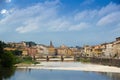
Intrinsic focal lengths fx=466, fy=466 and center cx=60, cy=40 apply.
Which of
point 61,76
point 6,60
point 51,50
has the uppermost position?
point 51,50

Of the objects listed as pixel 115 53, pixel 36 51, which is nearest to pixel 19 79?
pixel 115 53

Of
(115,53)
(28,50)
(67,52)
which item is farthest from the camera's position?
(67,52)

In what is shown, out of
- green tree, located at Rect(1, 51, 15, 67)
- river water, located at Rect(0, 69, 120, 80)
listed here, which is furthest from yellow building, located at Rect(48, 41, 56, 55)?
river water, located at Rect(0, 69, 120, 80)

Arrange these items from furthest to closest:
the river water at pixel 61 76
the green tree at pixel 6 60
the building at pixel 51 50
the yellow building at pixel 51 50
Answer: the building at pixel 51 50
the yellow building at pixel 51 50
the green tree at pixel 6 60
the river water at pixel 61 76


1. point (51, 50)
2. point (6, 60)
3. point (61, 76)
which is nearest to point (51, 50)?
point (51, 50)

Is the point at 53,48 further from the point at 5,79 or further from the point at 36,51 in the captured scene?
the point at 5,79

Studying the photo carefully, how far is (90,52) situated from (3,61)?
3276 inches

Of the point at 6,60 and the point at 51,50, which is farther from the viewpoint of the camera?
the point at 51,50

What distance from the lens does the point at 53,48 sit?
18750 centimetres

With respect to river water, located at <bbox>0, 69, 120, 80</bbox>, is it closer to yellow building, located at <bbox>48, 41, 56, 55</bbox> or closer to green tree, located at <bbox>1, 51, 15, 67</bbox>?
green tree, located at <bbox>1, 51, 15, 67</bbox>

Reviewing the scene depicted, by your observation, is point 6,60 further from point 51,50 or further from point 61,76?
point 51,50

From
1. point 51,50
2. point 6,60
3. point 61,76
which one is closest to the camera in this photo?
point 61,76

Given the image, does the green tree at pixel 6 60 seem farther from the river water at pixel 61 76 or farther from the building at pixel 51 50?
the building at pixel 51 50

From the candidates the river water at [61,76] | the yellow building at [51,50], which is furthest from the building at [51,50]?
the river water at [61,76]
